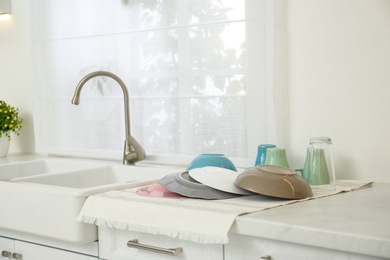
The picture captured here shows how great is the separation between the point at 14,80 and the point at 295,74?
1.49 m

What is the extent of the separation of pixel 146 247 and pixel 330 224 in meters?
0.47

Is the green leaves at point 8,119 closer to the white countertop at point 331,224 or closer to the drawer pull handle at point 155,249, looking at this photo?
the drawer pull handle at point 155,249

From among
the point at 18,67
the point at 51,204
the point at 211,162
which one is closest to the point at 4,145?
the point at 18,67

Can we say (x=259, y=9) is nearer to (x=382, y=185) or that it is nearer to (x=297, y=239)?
(x=382, y=185)

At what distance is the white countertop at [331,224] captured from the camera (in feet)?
Answer: 3.16

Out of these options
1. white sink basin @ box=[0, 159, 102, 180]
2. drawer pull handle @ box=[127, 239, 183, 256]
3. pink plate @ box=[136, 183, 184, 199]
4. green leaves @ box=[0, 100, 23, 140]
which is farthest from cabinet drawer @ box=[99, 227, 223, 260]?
green leaves @ box=[0, 100, 23, 140]

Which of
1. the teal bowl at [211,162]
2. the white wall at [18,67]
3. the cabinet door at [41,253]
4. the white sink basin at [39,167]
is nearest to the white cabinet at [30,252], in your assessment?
the cabinet door at [41,253]

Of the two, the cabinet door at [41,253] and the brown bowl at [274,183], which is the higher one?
the brown bowl at [274,183]

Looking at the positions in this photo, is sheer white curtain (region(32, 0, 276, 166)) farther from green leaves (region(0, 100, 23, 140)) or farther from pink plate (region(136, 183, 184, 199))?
pink plate (region(136, 183, 184, 199))

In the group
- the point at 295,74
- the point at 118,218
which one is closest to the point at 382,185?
the point at 295,74

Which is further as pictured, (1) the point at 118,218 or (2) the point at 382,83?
(2) the point at 382,83

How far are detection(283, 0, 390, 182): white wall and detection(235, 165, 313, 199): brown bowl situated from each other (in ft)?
1.18

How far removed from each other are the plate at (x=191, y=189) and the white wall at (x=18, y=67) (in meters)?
1.40

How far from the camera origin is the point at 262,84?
1783 mm
